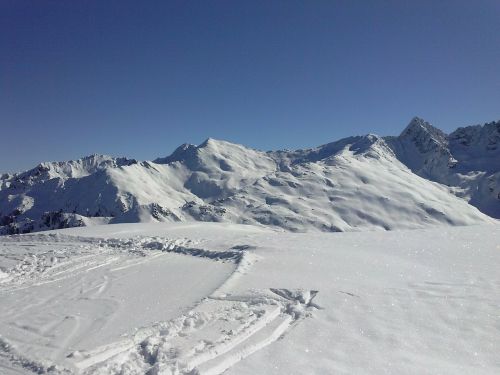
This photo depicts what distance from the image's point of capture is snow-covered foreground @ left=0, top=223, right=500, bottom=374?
7926mm

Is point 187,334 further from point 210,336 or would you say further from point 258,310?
point 258,310

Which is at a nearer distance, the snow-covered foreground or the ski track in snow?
the ski track in snow

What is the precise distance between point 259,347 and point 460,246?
46.7ft

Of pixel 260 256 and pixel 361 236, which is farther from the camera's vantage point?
pixel 361 236

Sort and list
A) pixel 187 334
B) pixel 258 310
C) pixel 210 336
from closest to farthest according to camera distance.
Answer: pixel 210 336 → pixel 187 334 → pixel 258 310

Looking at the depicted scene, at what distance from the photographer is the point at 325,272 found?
576 inches

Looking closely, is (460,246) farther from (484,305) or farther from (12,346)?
(12,346)

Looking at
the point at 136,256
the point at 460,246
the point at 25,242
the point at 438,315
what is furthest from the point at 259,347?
the point at 25,242

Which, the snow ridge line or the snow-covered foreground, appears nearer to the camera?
the snow ridge line

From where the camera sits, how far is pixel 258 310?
1067 centimetres

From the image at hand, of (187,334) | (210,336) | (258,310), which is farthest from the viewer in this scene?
(258,310)

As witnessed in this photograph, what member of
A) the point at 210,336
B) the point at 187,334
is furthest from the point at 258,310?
the point at 187,334

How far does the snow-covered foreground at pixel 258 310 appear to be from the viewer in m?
7.93

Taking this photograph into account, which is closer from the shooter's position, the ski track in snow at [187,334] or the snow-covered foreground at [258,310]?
the ski track in snow at [187,334]
